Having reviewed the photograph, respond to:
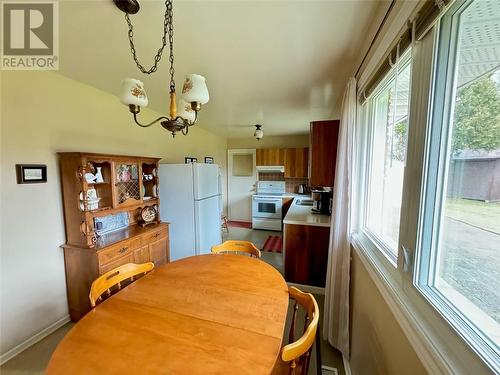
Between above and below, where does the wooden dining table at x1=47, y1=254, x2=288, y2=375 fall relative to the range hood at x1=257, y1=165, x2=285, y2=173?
below

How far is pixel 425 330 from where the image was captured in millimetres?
677

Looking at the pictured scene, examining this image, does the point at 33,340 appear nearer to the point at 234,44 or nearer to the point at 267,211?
the point at 234,44

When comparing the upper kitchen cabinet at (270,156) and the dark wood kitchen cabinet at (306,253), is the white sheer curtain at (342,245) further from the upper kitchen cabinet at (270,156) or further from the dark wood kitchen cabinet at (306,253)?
the upper kitchen cabinet at (270,156)

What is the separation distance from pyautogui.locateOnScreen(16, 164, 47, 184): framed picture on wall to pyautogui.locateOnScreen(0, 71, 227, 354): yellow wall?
0.03 meters

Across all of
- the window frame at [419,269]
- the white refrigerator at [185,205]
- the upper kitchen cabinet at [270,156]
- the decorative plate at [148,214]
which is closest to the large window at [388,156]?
the window frame at [419,269]

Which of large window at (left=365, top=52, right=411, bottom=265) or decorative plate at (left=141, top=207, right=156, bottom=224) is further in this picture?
decorative plate at (left=141, top=207, right=156, bottom=224)

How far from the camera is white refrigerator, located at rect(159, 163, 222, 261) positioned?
302cm

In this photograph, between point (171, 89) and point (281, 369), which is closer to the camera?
point (281, 369)

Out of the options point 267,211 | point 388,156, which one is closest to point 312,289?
point 388,156

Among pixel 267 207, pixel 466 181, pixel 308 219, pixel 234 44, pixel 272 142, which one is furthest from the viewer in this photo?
pixel 272 142

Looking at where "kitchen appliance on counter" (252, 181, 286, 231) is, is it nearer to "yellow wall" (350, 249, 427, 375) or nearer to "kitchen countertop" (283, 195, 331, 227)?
"kitchen countertop" (283, 195, 331, 227)

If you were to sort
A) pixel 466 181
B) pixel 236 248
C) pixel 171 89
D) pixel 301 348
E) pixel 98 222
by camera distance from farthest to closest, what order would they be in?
pixel 98 222, pixel 236 248, pixel 171 89, pixel 301 348, pixel 466 181

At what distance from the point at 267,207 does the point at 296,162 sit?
1299mm

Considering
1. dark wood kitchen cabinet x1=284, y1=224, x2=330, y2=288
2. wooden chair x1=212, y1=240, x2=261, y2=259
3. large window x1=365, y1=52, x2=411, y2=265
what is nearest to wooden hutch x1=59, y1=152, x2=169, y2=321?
wooden chair x1=212, y1=240, x2=261, y2=259
